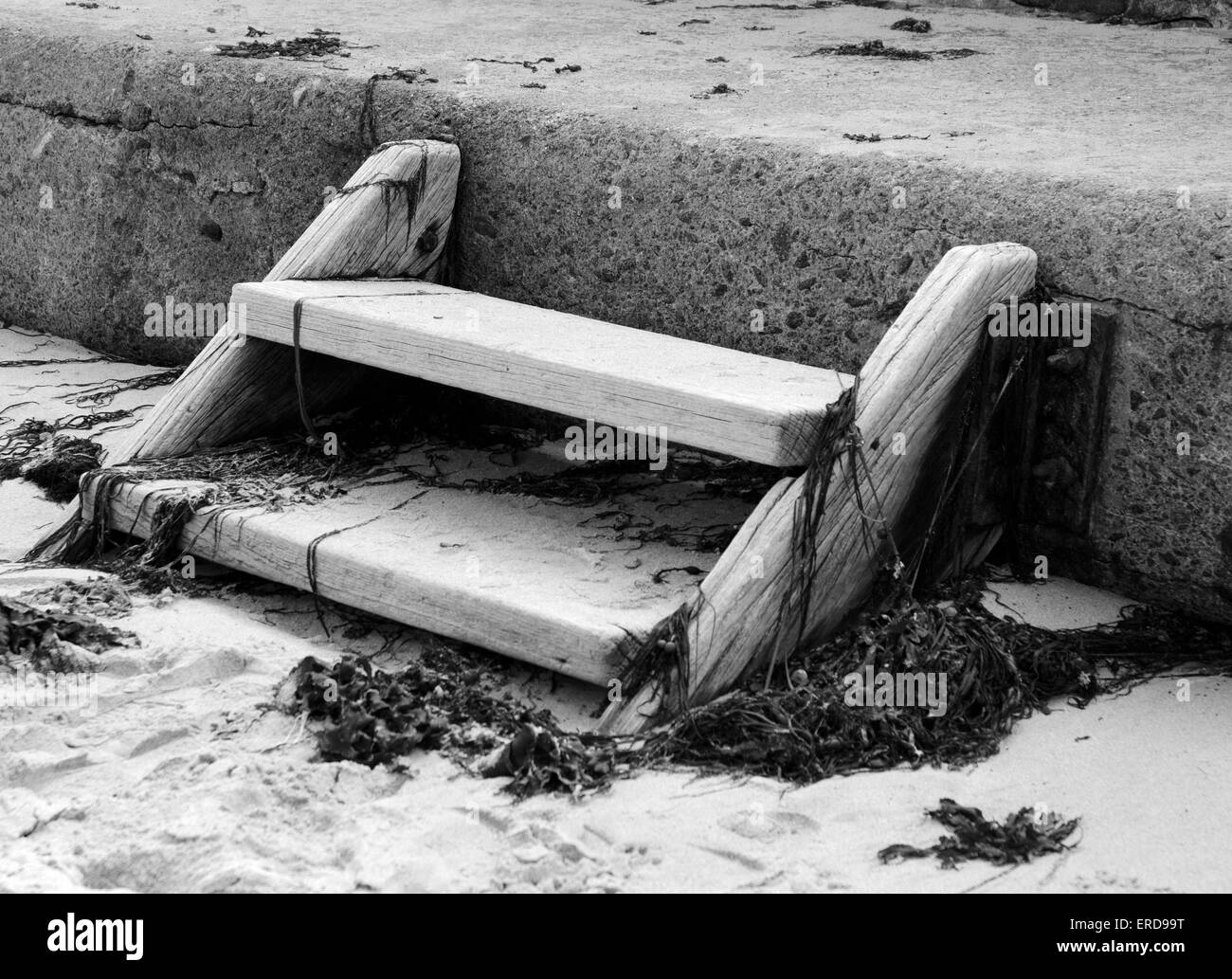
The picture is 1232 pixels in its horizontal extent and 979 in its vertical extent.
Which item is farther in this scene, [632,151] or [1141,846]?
[632,151]

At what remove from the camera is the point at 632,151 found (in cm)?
391

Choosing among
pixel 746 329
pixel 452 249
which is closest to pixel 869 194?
pixel 746 329

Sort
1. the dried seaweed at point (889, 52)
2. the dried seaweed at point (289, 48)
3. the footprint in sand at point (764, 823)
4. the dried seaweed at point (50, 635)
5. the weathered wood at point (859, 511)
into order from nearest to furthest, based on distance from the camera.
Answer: the footprint in sand at point (764, 823) → the weathered wood at point (859, 511) → the dried seaweed at point (50, 635) → the dried seaweed at point (289, 48) → the dried seaweed at point (889, 52)

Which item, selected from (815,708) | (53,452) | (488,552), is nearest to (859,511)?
(815,708)

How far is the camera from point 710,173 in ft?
12.4

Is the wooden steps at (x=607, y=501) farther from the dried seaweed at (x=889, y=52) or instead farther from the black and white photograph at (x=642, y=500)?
the dried seaweed at (x=889, y=52)

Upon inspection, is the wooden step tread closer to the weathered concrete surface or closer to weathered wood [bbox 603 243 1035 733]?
weathered wood [bbox 603 243 1035 733]

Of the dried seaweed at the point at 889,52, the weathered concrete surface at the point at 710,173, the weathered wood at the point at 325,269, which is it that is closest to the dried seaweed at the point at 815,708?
the weathered concrete surface at the point at 710,173

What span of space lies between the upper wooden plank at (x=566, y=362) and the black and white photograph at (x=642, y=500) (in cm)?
1

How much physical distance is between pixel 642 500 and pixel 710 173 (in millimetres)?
874

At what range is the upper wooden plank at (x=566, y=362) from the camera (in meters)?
2.97

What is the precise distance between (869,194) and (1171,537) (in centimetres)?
107

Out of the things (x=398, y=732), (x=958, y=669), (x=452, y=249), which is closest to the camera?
(x=398, y=732)
